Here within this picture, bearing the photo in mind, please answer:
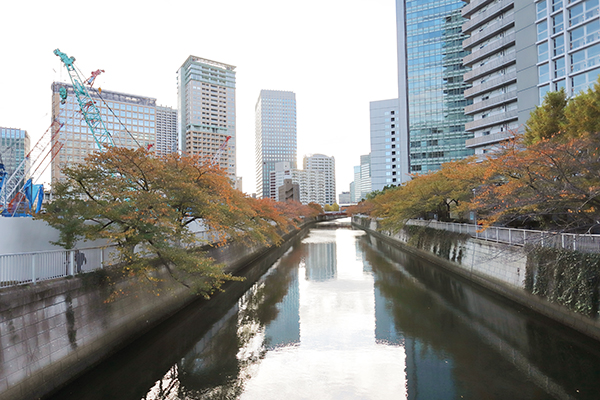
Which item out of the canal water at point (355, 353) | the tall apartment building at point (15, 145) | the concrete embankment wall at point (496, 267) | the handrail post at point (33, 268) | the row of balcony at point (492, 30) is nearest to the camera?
the handrail post at point (33, 268)

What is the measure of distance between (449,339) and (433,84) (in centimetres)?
7978

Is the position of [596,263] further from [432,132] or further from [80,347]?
[432,132]

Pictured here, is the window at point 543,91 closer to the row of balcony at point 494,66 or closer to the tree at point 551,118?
the row of balcony at point 494,66

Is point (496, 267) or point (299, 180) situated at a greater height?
point (299, 180)

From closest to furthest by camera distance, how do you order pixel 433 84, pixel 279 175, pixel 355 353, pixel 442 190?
pixel 355 353 < pixel 442 190 < pixel 433 84 < pixel 279 175

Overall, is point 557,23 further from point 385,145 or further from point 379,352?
point 385,145

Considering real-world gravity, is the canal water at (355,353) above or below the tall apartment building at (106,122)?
below

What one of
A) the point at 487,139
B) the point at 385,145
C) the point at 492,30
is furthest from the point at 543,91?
the point at 385,145

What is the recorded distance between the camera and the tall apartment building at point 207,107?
15112cm

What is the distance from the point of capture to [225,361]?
1138cm

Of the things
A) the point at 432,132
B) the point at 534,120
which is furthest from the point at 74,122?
the point at 534,120

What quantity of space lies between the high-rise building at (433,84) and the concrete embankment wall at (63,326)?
7656 cm

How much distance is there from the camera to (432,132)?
8094 cm

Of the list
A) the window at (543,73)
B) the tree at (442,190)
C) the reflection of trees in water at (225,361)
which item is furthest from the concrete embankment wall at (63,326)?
the window at (543,73)
